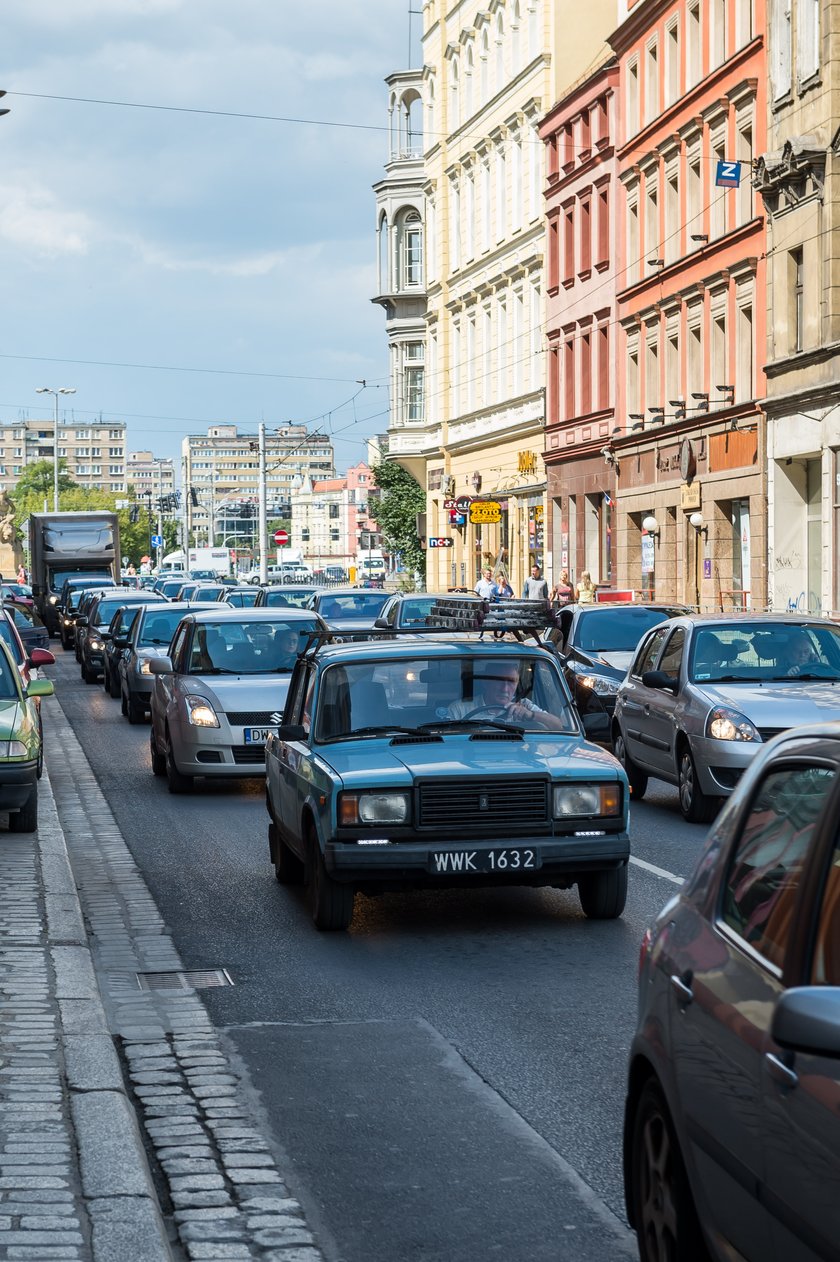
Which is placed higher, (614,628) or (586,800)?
(614,628)

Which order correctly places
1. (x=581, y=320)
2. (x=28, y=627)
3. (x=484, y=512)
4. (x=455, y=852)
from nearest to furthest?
1. (x=455, y=852)
2. (x=28, y=627)
3. (x=484, y=512)
4. (x=581, y=320)

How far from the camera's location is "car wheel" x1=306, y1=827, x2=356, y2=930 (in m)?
10.4

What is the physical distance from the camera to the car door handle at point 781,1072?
3.55m

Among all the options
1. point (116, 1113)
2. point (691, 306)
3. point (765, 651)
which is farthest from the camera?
point (691, 306)

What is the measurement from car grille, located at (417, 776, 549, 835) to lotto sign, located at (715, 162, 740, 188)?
3220 cm

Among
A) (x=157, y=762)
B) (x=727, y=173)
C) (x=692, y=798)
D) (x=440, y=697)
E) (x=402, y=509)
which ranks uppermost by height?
(x=727, y=173)

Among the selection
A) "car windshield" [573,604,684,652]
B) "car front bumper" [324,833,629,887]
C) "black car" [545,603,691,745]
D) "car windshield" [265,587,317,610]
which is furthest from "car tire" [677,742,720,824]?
"car windshield" [265,587,317,610]

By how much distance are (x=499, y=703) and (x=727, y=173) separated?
102 ft

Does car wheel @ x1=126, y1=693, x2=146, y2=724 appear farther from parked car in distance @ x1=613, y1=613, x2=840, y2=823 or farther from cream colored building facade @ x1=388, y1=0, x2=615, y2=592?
cream colored building facade @ x1=388, y1=0, x2=615, y2=592

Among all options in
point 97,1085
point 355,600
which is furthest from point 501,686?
point 355,600

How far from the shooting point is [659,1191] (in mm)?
4480

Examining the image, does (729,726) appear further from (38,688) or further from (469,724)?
(38,688)

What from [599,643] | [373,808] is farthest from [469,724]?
[599,643]

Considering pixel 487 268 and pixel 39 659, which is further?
pixel 487 268
